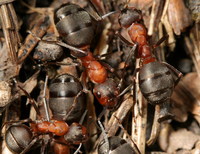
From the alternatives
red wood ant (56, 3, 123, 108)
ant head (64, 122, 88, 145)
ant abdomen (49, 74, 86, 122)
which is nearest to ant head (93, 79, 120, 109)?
red wood ant (56, 3, 123, 108)

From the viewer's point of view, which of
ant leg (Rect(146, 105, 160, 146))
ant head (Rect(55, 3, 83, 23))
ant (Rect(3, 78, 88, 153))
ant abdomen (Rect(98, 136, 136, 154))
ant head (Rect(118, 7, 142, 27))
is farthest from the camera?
ant head (Rect(118, 7, 142, 27))

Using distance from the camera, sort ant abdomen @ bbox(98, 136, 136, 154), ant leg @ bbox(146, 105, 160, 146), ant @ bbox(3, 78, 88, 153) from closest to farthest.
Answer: ant abdomen @ bbox(98, 136, 136, 154) < ant @ bbox(3, 78, 88, 153) < ant leg @ bbox(146, 105, 160, 146)

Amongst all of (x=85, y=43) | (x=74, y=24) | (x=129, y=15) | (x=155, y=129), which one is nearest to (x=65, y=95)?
(x=85, y=43)

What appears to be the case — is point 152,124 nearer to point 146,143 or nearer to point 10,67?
point 146,143

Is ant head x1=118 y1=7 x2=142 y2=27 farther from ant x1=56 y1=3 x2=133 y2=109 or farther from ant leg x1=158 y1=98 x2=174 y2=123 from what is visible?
→ ant leg x1=158 y1=98 x2=174 y2=123

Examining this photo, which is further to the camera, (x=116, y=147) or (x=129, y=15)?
(x=129, y=15)

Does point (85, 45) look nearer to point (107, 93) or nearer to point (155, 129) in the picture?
point (107, 93)

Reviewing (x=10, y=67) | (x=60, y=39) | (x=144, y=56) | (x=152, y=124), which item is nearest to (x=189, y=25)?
(x=144, y=56)
